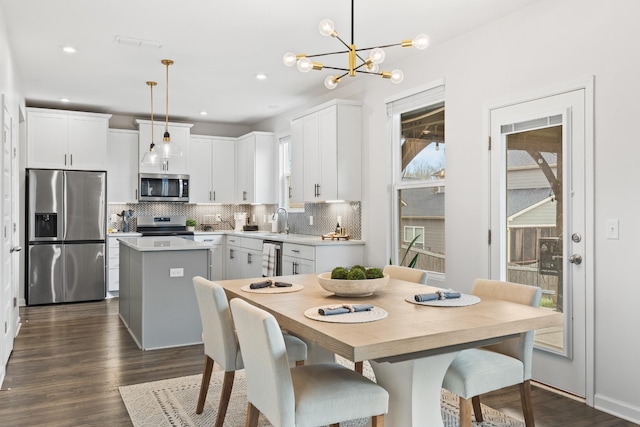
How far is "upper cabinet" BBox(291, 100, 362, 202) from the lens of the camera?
17.2 ft

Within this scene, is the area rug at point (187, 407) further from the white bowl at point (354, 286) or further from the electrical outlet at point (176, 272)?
the electrical outlet at point (176, 272)

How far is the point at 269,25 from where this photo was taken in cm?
391

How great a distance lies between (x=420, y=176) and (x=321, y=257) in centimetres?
130

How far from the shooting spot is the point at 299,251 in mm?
5430

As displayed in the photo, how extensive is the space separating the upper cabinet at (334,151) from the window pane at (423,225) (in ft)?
2.10

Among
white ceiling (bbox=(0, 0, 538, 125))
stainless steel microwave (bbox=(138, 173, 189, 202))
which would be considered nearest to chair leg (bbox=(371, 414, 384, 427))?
white ceiling (bbox=(0, 0, 538, 125))

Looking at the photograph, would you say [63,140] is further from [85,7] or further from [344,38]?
[344,38]

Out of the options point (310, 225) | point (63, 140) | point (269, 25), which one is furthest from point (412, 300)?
point (63, 140)

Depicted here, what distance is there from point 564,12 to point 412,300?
2.25 m

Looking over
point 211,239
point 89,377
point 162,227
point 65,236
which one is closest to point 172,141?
point 162,227

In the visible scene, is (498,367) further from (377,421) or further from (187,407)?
(187,407)

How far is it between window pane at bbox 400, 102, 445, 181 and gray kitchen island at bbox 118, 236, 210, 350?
2.09m

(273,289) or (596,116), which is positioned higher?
(596,116)

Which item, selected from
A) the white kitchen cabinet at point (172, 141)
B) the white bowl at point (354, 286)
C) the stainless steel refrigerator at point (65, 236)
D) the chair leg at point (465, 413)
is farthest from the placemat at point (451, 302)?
the white kitchen cabinet at point (172, 141)
